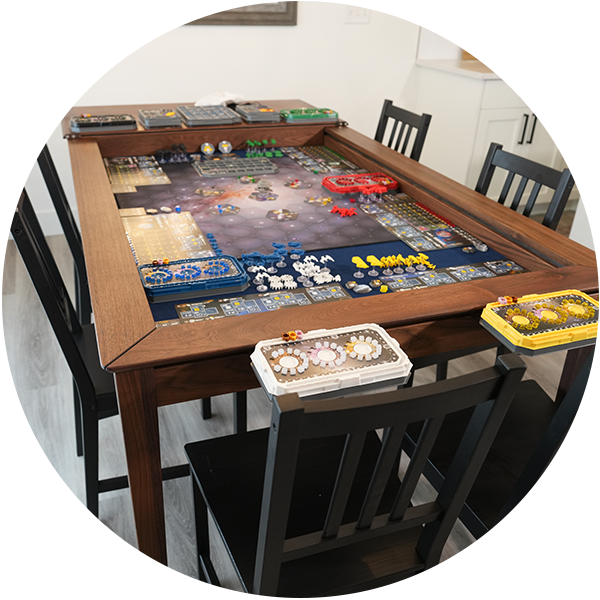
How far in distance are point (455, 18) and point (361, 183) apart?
2586 millimetres

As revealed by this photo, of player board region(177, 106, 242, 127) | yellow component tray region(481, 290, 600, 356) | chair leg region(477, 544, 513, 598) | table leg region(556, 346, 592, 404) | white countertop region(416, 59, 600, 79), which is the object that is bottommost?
chair leg region(477, 544, 513, 598)

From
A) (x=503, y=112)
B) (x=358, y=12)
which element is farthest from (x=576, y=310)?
(x=358, y=12)

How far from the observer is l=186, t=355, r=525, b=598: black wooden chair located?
75 centimetres

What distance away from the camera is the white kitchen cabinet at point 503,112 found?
3523mm

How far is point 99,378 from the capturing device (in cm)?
151

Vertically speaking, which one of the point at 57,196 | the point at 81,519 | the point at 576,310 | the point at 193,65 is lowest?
the point at 81,519

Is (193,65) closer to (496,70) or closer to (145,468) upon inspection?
(496,70)

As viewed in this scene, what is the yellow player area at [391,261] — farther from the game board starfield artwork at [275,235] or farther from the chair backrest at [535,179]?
the chair backrest at [535,179]

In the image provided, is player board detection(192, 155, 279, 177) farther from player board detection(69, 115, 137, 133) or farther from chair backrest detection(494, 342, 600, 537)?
chair backrest detection(494, 342, 600, 537)

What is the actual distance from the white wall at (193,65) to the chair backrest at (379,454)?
3107 mm

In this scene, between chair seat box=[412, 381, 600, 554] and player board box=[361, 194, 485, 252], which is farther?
player board box=[361, 194, 485, 252]

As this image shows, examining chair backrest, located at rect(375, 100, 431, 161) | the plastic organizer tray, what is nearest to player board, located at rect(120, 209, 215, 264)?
the plastic organizer tray

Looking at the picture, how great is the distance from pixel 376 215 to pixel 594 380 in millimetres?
1032

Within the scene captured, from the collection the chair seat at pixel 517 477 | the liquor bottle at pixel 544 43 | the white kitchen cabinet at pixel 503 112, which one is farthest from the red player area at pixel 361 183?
the liquor bottle at pixel 544 43
